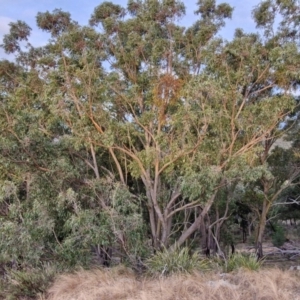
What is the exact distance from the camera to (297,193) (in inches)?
790

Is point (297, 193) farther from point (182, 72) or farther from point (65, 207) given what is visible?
point (65, 207)

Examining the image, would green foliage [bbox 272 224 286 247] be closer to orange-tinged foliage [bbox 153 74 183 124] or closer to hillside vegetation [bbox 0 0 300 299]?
hillside vegetation [bbox 0 0 300 299]

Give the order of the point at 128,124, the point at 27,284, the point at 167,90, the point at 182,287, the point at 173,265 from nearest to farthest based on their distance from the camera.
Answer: the point at 182,287 → the point at 27,284 → the point at 173,265 → the point at 167,90 → the point at 128,124

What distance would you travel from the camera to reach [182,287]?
6.06m

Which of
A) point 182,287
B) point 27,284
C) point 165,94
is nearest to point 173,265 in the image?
point 182,287

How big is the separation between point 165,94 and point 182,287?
549 centimetres

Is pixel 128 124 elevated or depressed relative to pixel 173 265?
elevated

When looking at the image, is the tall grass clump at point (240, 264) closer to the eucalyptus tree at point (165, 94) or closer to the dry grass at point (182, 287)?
the dry grass at point (182, 287)

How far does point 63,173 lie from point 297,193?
15287 mm

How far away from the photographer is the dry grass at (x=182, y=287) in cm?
583

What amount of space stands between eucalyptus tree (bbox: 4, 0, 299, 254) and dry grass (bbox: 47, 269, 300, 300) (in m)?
2.50

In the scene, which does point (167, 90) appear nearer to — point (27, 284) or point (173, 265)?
point (173, 265)

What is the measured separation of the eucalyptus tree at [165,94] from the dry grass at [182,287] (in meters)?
2.50

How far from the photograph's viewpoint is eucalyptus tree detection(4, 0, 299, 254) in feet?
31.3
